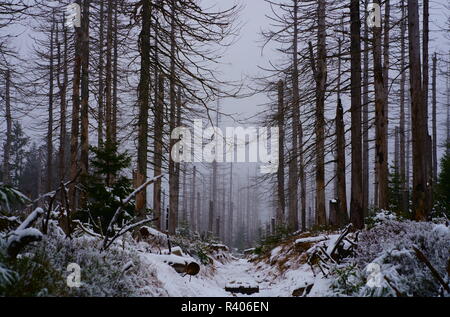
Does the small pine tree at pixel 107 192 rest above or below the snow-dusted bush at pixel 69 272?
above

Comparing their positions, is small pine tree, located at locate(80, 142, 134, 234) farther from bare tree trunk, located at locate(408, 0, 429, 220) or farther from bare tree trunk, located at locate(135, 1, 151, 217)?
bare tree trunk, located at locate(408, 0, 429, 220)

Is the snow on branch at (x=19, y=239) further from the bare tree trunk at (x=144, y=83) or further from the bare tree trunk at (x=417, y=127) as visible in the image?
the bare tree trunk at (x=417, y=127)

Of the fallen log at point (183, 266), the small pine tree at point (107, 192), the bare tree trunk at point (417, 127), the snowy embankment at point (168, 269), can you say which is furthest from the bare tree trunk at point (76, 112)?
the bare tree trunk at point (417, 127)

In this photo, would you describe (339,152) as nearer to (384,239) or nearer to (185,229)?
(384,239)

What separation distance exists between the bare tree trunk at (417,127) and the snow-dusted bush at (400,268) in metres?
3.61

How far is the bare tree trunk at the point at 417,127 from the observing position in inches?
299

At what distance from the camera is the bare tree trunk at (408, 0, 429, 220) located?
7605 mm

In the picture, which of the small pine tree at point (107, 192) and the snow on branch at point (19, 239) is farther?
the small pine tree at point (107, 192)

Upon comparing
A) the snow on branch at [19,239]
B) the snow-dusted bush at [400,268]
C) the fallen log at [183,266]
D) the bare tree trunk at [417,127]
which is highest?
the bare tree trunk at [417,127]

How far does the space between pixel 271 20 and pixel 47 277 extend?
10545mm

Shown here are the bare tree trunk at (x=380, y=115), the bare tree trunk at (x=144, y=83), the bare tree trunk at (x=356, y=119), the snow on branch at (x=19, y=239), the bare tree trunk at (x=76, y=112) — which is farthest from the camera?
the bare tree trunk at (x=76, y=112)

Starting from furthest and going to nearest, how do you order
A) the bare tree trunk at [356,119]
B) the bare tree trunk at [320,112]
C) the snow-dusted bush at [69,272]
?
the bare tree trunk at [320,112] < the bare tree trunk at [356,119] < the snow-dusted bush at [69,272]
